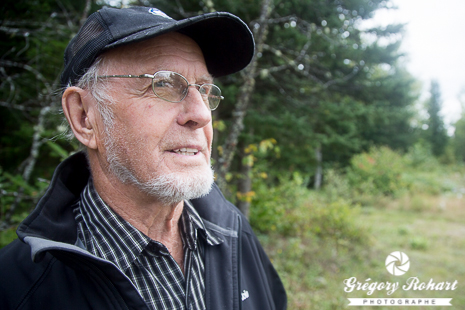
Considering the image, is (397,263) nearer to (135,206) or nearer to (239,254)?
(239,254)

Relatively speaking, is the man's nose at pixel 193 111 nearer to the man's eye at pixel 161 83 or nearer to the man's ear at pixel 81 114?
the man's eye at pixel 161 83

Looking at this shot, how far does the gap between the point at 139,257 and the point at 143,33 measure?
98 centimetres

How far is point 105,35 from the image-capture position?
1169mm

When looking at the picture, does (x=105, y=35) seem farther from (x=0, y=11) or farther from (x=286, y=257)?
(x=286, y=257)

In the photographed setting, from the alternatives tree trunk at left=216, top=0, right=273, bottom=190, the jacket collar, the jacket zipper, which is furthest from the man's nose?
tree trunk at left=216, top=0, right=273, bottom=190

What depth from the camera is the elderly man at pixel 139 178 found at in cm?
111

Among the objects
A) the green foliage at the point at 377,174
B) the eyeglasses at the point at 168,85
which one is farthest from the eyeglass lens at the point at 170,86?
the green foliage at the point at 377,174

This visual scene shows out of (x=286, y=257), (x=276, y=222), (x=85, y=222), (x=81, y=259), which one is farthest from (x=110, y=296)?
(x=276, y=222)

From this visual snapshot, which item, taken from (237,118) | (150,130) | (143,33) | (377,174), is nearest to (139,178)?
(150,130)

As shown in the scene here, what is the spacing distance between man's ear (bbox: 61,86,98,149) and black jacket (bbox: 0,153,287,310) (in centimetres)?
20

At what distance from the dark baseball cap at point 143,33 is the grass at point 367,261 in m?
3.94

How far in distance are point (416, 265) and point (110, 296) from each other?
669 cm

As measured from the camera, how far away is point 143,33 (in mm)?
1136

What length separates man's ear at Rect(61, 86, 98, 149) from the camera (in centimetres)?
133
